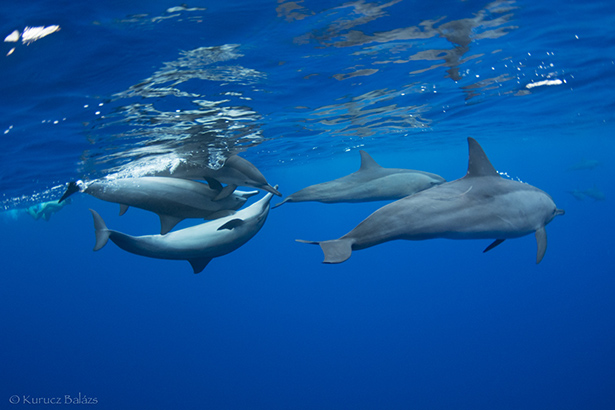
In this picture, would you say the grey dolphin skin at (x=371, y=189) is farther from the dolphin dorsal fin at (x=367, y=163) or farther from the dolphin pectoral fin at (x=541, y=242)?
the dolphin pectoral fin at (x=541, y=242)

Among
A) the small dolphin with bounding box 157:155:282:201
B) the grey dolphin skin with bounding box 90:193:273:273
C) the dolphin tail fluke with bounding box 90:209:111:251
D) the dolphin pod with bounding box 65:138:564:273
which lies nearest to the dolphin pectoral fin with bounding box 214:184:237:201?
the dolphin pod with bounding box 65:138:564:273

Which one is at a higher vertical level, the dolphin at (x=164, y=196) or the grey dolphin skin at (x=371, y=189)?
the dolphin at (x=164, y=196)

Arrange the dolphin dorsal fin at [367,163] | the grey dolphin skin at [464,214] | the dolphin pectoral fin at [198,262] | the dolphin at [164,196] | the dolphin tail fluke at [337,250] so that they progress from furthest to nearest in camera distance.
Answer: the dolphin dorsal fin at [367,163]
the dolphin pectoral fin at [198,262]
the dolphin at [164,196]
the grey dolphin skin at [464,214]
the dolphin tail fluke at [337,250]

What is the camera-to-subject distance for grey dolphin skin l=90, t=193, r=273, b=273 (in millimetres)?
3516

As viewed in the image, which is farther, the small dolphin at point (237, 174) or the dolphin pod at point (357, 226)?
the small dolphin at point (237, 174)

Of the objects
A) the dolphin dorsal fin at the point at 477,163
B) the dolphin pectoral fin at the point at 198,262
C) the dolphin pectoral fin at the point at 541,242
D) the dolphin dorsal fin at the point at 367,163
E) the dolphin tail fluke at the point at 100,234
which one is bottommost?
the dolphin pectoral fin at the point at 541,242

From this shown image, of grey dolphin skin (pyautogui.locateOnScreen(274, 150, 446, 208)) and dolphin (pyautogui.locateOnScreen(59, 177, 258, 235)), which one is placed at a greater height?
dolphin (pyautogui.locateOnScreen(59, 177, 258, 235))

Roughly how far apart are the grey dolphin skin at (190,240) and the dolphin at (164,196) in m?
0.23

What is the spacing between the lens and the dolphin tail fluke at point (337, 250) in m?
2.75

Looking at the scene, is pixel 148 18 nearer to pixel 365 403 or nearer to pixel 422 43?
pixel 422 43

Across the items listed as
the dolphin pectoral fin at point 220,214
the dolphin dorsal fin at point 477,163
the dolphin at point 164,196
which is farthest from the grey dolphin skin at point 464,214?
the dolphin at point 164,196

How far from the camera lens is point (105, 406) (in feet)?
104

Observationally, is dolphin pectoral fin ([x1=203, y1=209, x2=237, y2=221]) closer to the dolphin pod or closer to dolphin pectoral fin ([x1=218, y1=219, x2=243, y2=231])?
the dolphin pod

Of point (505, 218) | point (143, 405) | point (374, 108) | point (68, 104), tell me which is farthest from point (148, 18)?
point (143, 405)
